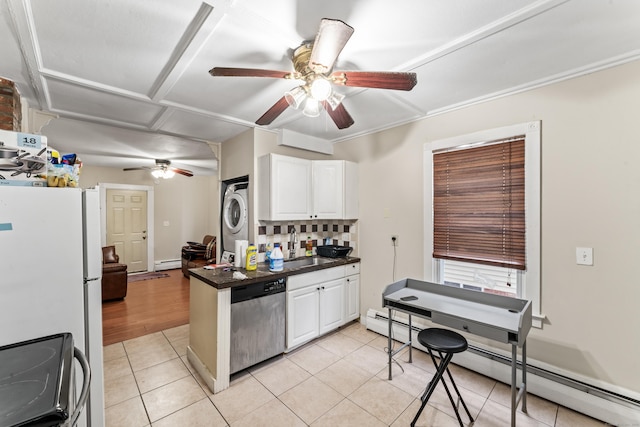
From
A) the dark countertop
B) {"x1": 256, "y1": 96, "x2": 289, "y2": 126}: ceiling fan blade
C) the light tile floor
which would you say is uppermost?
{"x1": 256, "y1": 96, "x2": 289, "y2": 126}: ceiling fan blade

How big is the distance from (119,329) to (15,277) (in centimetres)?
257

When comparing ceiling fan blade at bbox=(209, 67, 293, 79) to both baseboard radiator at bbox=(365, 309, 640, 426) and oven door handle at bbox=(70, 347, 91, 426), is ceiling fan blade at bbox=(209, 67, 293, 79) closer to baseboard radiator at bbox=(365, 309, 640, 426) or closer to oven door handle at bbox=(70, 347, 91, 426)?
oven door handle at bbox=(70, 347, 91, 426)

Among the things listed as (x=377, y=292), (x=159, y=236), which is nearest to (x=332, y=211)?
(x=377, y=292)

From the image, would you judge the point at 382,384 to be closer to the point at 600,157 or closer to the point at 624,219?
the point at 624,219

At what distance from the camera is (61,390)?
2.21ft

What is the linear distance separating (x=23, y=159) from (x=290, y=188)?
80.6 inches

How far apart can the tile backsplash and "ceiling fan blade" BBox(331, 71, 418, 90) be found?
1.94 metres

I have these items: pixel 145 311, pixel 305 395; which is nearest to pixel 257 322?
pixel 305 395

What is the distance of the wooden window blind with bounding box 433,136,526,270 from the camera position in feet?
7.27

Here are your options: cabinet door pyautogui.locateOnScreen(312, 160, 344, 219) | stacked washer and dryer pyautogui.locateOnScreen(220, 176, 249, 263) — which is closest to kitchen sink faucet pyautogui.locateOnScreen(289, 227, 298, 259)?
cabinet door pyautogui.locateOnScreen(312, 160, 344, 219)

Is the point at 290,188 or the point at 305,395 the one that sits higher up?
the point at 290,188

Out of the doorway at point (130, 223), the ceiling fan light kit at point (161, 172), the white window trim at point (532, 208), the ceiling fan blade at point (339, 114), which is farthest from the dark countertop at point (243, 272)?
the doorway at point (130, 223)

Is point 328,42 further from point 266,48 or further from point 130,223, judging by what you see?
point 130,223

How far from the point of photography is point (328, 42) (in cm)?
125
